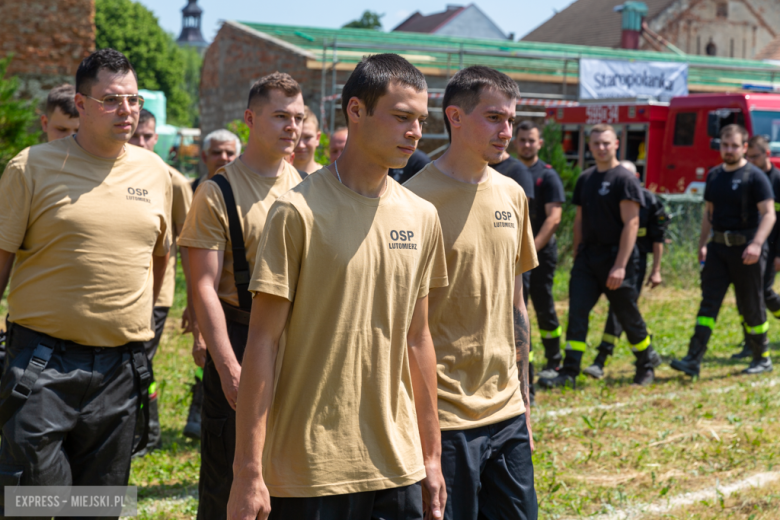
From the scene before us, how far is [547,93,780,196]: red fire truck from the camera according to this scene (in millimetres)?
16109

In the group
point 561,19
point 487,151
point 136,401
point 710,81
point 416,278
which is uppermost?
point 561,19

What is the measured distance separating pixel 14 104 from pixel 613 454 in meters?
7.93

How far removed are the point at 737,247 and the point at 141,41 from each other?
5796cm

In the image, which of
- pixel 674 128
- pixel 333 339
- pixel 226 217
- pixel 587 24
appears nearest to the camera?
pixel 333 339

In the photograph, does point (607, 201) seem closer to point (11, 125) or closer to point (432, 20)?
point (11, 125)

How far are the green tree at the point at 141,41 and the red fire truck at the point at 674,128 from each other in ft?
145

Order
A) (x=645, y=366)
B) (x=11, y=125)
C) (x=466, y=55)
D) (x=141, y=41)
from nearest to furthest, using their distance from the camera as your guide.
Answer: (x=645, y=366) < (x=11, y=125) < (x=466, y=55) < (x=141, y=41)

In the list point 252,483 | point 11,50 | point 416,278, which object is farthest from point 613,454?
point 11,50

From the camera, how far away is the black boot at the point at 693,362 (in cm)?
737

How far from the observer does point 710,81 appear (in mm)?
27406

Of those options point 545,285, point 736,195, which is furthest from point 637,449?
point 736,195

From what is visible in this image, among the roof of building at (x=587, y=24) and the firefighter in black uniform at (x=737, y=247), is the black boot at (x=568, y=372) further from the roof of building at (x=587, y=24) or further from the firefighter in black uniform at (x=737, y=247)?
the roof of building at (x=587, y=24)

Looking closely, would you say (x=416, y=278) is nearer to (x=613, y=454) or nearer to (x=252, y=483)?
(x=252, y=483)

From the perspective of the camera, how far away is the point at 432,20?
58625 mm
